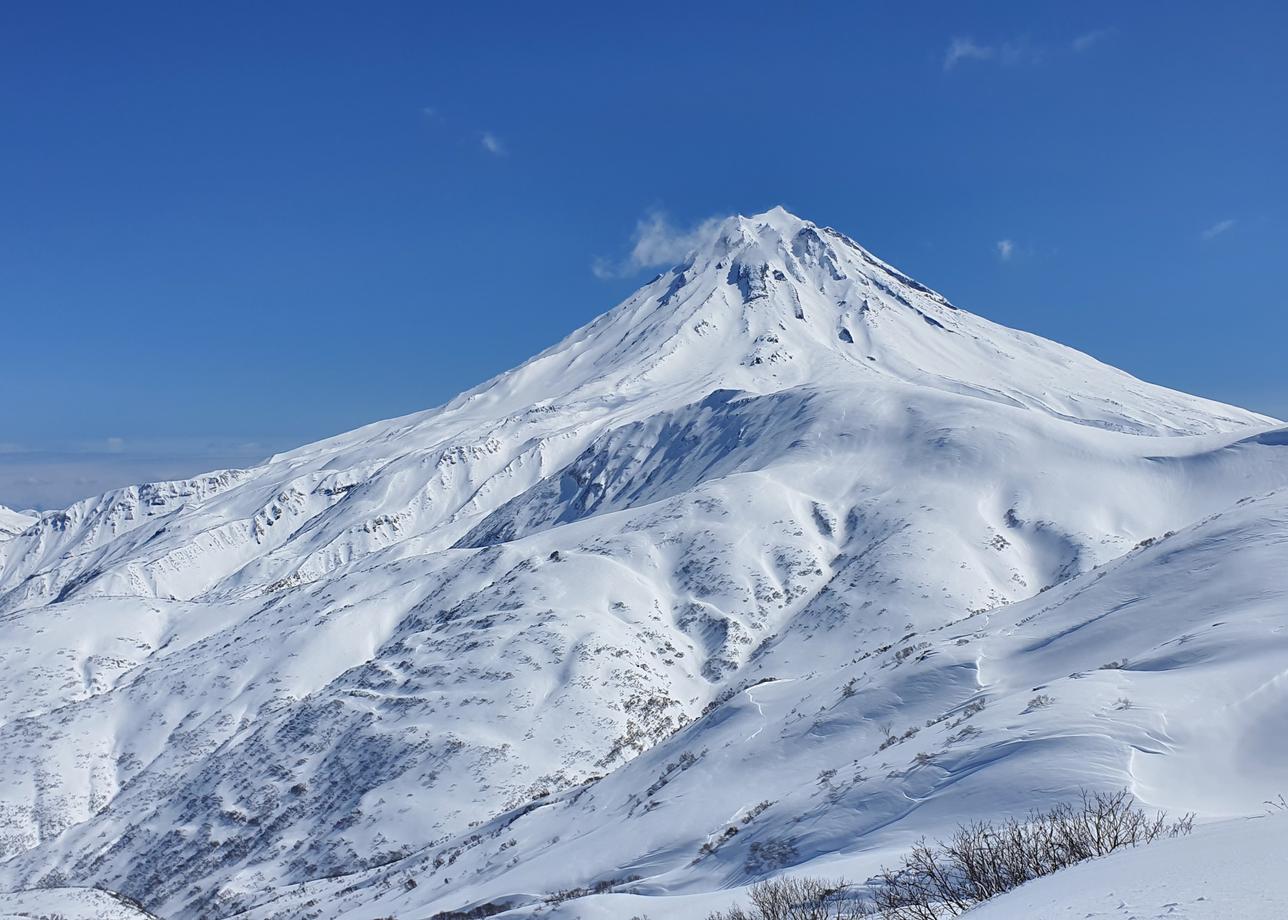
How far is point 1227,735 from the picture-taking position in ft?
52.3

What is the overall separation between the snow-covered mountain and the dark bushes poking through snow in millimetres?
2617

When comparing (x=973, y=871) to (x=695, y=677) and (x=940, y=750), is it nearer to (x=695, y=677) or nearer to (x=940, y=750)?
(x=940, y=750)

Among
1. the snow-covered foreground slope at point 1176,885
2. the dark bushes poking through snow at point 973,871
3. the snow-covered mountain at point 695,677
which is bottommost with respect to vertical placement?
the dark bushes poking through snow at point 973,871

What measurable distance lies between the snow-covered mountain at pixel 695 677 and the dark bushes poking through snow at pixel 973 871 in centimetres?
262

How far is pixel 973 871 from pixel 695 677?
5205cm

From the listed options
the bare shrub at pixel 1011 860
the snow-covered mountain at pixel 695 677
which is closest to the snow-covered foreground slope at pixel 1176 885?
the bare shrub at pixel 1011 860

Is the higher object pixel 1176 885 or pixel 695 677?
pixel 695 677

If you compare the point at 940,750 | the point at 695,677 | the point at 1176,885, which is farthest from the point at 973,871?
the point at 695,677

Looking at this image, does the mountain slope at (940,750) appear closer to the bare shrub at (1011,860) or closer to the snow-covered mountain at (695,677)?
the snow-covered mountain at (695,677)

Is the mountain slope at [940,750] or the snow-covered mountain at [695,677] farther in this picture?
the snow-covered mountain at [695,677]

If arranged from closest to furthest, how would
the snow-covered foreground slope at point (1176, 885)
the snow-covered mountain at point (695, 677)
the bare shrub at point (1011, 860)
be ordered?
the snow-covered foreground slope at point (1176, 885), the bare shrub at point (1011, 860), the snow-covered mountain at point (695, 677)

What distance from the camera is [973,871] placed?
31.9 ft

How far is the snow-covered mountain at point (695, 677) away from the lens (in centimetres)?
1842

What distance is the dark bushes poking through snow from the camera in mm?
9477
